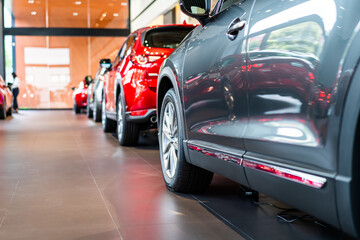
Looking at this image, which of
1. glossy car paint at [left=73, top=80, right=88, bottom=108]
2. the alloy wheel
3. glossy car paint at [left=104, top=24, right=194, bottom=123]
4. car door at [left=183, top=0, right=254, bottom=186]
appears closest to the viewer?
car door at [left=183, top=0, right=254, bottom=186]

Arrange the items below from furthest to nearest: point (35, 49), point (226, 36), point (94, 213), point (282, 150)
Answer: point (35, 49) < point (94, 213) < point (226, 36) < point (282, 150)

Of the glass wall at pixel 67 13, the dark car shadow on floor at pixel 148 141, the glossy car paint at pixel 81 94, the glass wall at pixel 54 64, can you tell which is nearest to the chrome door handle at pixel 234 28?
the dark car shadow on floor at pixel 148 141

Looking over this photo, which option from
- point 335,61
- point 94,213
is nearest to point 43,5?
point 94,213

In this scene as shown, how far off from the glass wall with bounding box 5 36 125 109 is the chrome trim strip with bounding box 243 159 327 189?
24.2m

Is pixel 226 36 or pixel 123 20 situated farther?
pixel 123 20

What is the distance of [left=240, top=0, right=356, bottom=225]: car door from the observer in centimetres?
174

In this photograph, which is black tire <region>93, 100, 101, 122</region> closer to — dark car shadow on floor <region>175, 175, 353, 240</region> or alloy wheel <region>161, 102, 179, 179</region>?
alloy wheel <region>161, 102, 179, 179</region>

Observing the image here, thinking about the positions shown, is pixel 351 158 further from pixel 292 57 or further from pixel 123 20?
pixel 123 20

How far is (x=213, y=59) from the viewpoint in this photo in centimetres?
286

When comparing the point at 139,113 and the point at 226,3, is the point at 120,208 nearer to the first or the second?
the point at 226,3

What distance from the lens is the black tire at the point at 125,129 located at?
267 inches

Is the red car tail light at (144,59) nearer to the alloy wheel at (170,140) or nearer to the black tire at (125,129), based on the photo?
the black tire at (125,129)

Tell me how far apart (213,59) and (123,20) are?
24077mm

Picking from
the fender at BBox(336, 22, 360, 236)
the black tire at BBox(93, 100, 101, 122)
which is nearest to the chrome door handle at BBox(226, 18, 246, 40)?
the fender at BBox(336, 22, 360, 236)
